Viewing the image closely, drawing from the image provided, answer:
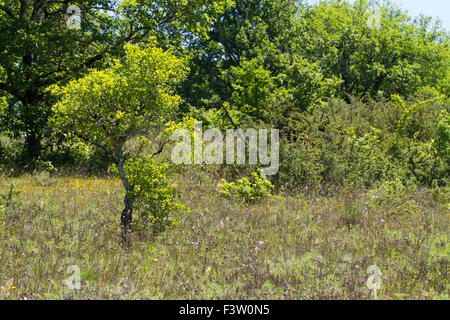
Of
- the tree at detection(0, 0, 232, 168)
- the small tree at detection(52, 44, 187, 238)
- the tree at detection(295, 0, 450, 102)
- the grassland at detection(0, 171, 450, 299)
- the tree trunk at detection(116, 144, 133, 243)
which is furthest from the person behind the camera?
the tree at detection(295, 0, 450, 102)

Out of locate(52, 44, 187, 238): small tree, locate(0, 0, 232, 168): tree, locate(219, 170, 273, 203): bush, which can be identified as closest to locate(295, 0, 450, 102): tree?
locate(0, 0, 232, 168): tree

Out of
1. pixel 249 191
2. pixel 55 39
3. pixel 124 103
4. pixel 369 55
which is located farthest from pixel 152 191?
pixel 369 55

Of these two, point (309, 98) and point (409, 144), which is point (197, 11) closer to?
point (309, 98)

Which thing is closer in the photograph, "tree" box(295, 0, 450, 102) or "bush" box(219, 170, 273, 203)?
"bush" box(219, 170, 273, 203)

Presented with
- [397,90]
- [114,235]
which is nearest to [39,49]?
[114,235]

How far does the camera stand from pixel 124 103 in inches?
263

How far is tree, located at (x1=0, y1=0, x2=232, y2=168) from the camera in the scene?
1247cm

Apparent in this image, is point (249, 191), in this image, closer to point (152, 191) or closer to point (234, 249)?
point (152, 191)

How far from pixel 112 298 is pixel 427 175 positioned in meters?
9.84

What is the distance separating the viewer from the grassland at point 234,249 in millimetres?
4660

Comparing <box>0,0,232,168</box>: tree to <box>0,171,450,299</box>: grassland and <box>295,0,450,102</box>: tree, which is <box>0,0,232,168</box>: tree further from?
<box>295,0,450,102</box>: tree

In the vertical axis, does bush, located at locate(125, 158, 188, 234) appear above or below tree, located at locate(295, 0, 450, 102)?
below

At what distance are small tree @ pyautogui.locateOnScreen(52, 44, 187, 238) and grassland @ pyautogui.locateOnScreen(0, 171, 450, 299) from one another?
1019 mm

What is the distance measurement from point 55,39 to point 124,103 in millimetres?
7893
